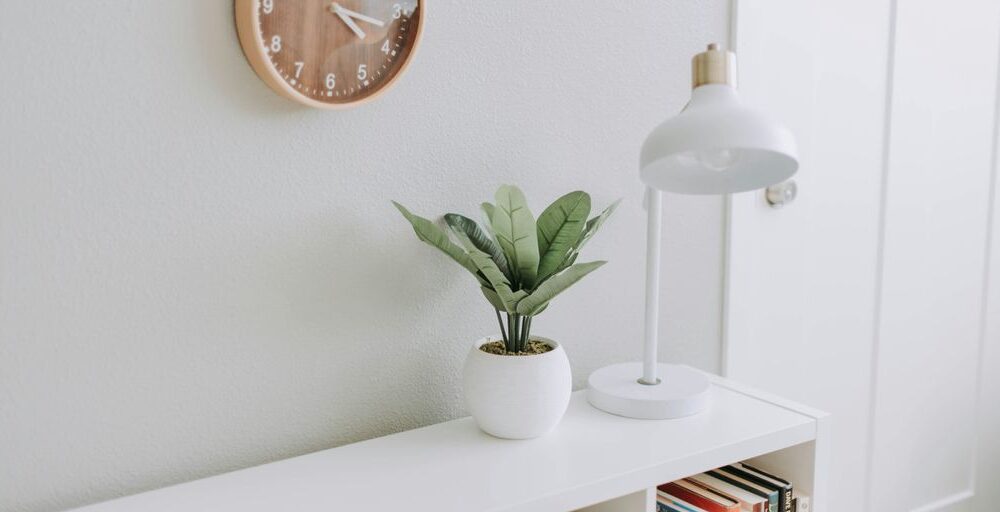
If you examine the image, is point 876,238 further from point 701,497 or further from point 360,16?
point 360,16

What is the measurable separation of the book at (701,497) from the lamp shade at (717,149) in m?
0.46

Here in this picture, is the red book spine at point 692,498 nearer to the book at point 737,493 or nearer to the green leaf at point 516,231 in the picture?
the book at point 737,493

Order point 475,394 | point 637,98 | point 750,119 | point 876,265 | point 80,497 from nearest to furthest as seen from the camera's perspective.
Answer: point 750,119, point 80,497, point 475,394, point 637,98, point 876,265

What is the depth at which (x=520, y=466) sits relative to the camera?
1083 mm

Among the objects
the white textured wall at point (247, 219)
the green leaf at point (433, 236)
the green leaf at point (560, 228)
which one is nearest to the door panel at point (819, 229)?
the white textured wall at point (247, 219)

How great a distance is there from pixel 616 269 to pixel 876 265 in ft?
2.30

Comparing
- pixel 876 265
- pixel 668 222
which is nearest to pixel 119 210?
pixel 668 222

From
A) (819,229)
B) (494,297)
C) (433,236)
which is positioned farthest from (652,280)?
(819,229)

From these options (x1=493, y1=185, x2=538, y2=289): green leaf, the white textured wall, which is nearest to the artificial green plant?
(x1=493, y1=185, x2=538, y2=289): green leaf

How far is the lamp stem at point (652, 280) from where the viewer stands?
51.0 inches

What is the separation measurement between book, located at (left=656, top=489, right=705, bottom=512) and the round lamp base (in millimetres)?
114

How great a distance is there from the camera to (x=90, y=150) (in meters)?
0.99

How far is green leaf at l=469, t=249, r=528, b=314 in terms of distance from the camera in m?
1.09

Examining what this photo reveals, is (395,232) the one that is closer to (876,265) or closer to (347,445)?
(347,445)
